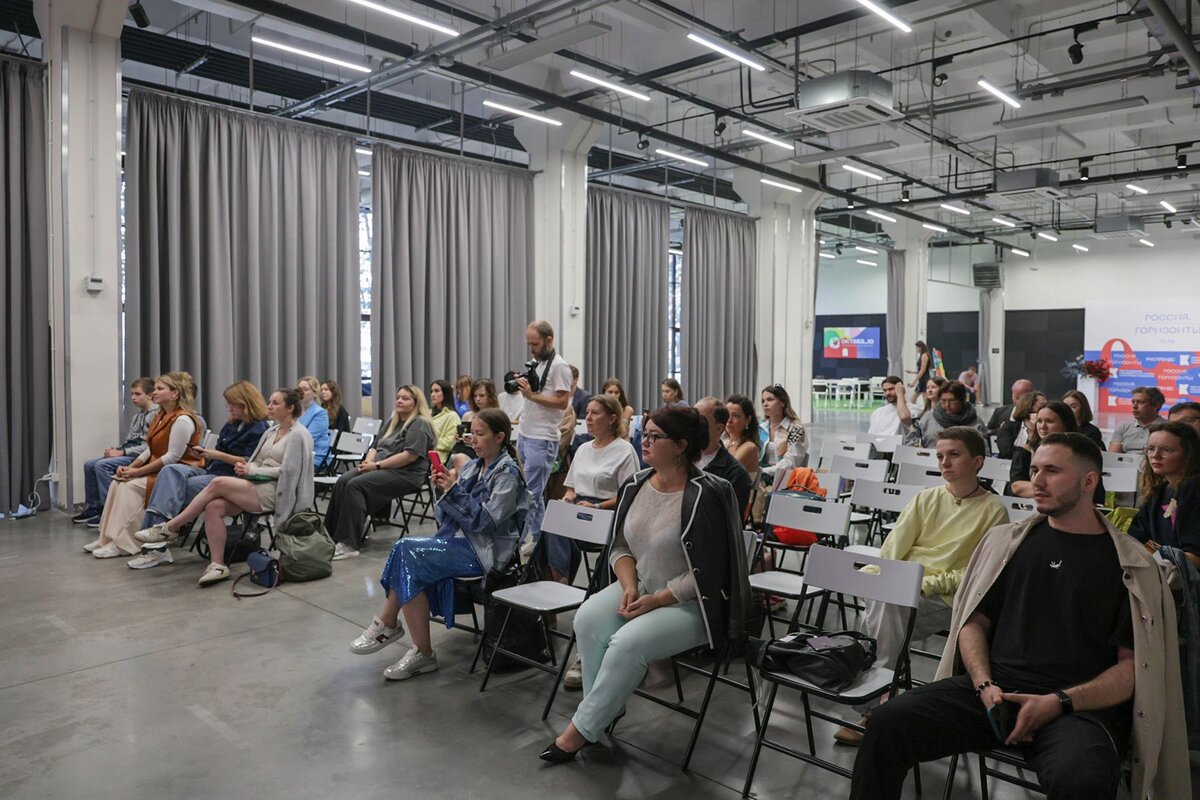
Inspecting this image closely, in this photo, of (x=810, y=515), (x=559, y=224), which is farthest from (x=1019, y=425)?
(x=559, y=224)

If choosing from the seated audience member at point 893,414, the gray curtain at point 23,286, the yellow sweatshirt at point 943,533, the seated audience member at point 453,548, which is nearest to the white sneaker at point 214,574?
the seated audience member at point 453,548

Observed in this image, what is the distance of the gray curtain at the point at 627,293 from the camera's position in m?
11.6

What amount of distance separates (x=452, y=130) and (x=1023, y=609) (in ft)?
35.6

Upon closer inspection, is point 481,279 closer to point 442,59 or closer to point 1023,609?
point 442,59

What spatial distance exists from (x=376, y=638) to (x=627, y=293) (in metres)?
8.90

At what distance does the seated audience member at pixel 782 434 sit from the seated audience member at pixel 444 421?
2378mm

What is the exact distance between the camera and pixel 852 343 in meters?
23.9

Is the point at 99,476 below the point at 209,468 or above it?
below

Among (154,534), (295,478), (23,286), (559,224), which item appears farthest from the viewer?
(559,224)

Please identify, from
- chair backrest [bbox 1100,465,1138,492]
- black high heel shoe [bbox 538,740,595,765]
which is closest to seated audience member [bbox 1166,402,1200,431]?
chair backrest [bbox 1100,465,1138,492]

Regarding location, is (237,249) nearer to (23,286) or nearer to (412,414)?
(23,286)

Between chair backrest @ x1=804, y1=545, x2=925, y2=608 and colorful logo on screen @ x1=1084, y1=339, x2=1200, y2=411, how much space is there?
60.0 ft

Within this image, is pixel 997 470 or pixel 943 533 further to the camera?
pixel 997 470

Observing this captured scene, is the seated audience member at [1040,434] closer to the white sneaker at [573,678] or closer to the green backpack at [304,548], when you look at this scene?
the white sneaker at [573,678]
